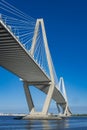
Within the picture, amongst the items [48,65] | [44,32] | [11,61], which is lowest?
[11,61]

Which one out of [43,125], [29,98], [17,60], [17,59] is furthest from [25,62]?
[29,98]

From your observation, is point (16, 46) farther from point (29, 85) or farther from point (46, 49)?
point (29, 85)

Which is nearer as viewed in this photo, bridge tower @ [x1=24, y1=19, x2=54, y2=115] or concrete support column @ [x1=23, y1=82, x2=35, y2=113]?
bridge tower @ [x1=24, y1=19, x2=54, y2=115]

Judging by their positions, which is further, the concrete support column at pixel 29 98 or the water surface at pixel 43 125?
the concrete support column at pixel 29 98

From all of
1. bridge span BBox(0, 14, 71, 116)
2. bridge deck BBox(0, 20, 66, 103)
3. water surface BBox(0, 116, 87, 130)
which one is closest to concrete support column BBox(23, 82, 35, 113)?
bridge span BBox(0, 14, 71, 116)

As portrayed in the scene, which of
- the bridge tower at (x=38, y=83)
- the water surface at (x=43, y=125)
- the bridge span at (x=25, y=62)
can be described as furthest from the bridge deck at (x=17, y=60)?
the water surface at (x=43, y=125)

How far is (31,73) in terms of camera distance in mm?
53344

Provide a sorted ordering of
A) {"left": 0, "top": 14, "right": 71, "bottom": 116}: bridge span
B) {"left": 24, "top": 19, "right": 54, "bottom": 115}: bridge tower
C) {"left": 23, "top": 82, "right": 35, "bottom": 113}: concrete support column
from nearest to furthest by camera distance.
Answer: {"left": 0, "top": 14, "right": 71, "bottom": 116}: bridge span
{"left": 24, "top": 19, "right": 54, "bottom": 115}: bridge tower
{"left": 23, "top": 82, "right": 35, "bottom": 113}: concrete support column

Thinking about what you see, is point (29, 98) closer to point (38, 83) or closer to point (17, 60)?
point (38, 83)

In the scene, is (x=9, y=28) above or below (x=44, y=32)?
below

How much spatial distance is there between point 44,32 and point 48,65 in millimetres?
4932

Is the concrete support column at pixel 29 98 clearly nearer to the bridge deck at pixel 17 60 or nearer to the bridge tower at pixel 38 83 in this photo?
the bridge tower at pixel 38 83

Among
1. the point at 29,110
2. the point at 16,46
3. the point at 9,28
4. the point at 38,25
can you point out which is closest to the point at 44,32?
the point at 38,25

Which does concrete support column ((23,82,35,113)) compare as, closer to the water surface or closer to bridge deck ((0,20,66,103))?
bridge deck ((0,20,66,103))
